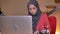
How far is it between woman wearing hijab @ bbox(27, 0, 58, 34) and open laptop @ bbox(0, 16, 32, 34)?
0.74 ft

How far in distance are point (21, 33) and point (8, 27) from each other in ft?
0.35

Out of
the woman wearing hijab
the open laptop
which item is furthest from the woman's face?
the open laptop

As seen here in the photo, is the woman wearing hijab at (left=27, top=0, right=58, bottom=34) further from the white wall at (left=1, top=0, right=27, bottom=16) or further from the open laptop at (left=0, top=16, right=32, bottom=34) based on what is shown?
the open laptop at (left=0, top=16, right=32, bottom=34)

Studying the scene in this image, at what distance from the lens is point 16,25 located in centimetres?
82

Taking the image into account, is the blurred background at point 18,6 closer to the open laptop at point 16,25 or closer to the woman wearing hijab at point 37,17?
the woman wearing hijab at point 37,17

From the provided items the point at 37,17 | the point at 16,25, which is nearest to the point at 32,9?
the point at 37,17

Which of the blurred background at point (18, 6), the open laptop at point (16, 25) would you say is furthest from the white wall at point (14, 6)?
the open laptop at point (16, 25)

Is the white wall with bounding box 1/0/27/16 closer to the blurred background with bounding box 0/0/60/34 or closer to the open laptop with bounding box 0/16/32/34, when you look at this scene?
the blurred background with bounding box 0/0/60/34

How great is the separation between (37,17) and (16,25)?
0.31m

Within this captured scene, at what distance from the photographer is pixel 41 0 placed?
107cm

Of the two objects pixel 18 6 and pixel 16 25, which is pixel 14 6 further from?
pixel 16 25

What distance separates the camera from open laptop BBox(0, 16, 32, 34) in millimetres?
825

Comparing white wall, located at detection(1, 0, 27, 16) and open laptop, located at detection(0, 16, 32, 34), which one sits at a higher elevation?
white wall, located at detection(1, 0, 27, 16)

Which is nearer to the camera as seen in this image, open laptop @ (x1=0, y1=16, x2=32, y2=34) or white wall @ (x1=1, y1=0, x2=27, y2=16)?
open laptop @ (x1=0, y1=16, x2=32, y2=34)
